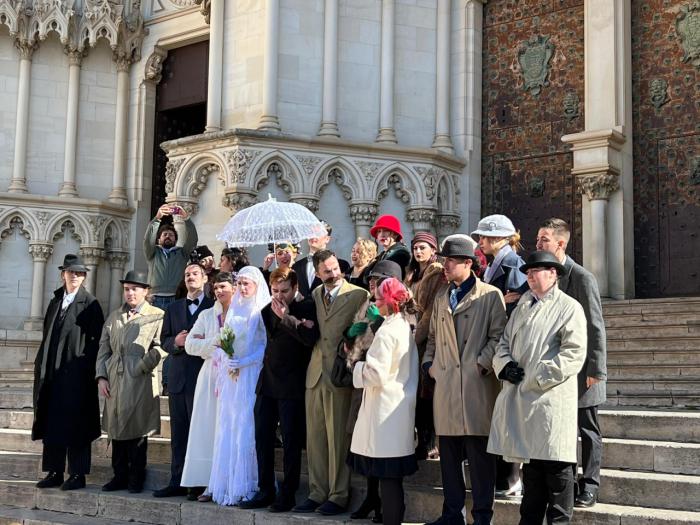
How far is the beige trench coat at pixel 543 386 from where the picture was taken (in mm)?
5465

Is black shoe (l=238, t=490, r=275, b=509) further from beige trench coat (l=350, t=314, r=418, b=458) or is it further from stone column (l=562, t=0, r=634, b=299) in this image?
stone column (l=562, t=0, r=634, b=299)

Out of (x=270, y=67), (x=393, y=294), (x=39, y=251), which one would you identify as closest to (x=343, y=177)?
(x=270, y=67)

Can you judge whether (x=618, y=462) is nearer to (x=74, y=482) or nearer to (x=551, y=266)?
(x=551, y=266)

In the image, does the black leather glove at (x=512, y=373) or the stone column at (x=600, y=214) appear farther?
the stone column at (x=600, y=214)

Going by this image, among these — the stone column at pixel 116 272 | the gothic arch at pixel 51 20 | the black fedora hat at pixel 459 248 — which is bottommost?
the black fedora hat at pixel 459 248

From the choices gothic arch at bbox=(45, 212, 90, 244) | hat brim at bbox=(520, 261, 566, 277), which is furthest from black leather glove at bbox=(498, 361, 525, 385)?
gothic arch at bbox=(45, 212, 90, 244)

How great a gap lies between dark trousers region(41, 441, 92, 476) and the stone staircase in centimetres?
17

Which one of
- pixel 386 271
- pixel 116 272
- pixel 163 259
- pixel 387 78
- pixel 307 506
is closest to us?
pixel 386 271

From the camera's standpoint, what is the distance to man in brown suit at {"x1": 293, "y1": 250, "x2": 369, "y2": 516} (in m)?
6.82

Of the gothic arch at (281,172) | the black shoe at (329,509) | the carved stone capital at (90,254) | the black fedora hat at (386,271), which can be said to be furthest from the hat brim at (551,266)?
the carved stone capital at (90,254)

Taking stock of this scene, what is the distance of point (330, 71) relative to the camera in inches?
500

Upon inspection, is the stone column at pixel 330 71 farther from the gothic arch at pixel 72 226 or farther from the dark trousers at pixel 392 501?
the dark trousers at pixel 392 501

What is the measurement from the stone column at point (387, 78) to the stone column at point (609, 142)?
217cm

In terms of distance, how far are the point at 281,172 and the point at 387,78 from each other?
1.87 metres
